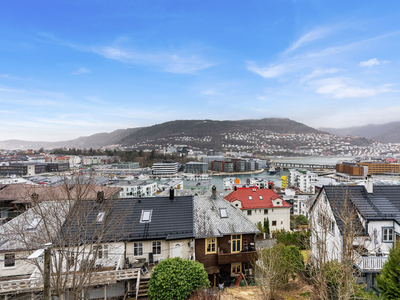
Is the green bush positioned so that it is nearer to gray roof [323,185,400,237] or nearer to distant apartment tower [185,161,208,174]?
gray roof [323,185,400,237]

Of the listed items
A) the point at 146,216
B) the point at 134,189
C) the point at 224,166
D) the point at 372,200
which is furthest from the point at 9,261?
the point at 224,166

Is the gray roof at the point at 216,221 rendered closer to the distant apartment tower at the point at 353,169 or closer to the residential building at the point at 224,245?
the residential building at the point at 224,245

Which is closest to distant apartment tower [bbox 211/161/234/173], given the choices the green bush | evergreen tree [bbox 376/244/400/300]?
the green bush

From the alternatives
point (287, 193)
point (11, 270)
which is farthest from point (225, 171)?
point (11, 270)

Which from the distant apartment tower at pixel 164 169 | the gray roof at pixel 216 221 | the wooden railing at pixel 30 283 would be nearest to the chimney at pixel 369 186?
the gray roof at pixel 216 221

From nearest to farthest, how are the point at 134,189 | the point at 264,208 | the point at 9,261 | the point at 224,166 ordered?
the point at 9,261 < the point at 264,208 < the point at 134,189 < the point at 224,166

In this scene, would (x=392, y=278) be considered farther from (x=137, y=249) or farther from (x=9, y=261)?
(x=9, y=261)

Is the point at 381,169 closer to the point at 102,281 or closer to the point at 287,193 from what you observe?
the point at 287,193
